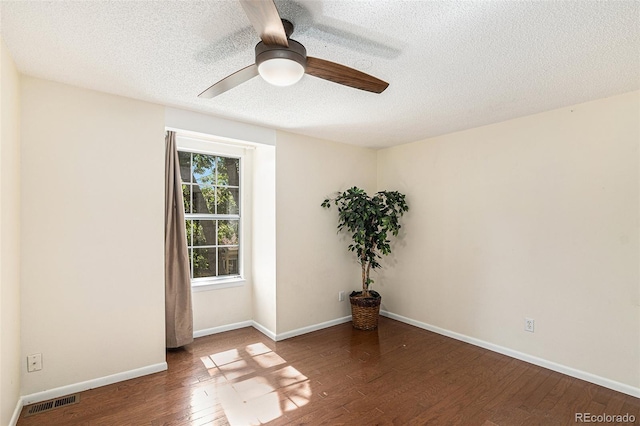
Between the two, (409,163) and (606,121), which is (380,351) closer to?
(409,163)

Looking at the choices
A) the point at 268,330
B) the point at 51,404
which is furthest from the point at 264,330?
the point at 51,404

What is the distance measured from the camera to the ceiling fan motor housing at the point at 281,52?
149 cm

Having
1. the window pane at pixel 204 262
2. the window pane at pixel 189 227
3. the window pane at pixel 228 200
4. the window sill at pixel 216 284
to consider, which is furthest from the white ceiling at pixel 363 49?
the window sill at pixel 216 284

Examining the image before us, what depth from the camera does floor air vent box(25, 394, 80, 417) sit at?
2.18 metres

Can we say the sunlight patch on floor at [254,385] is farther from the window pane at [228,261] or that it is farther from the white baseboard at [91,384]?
the window pane at [228,261]

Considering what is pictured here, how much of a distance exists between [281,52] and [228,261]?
299cm

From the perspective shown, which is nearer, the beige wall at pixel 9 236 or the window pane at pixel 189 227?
the beige wall at pixel 9 236

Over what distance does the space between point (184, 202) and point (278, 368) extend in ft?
6.81

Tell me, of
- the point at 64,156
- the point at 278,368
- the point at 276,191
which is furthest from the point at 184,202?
the point at 278,368

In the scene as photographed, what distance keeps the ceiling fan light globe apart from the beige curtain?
6.64 ft

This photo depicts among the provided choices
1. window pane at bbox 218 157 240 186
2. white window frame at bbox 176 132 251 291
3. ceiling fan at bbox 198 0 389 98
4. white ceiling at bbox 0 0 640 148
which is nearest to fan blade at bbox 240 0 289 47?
ceiling fan at bbox 198 0 389 98

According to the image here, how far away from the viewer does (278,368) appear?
9.44ft

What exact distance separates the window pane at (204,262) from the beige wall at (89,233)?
0.88m

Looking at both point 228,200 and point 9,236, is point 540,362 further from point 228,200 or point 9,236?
point 9,236
